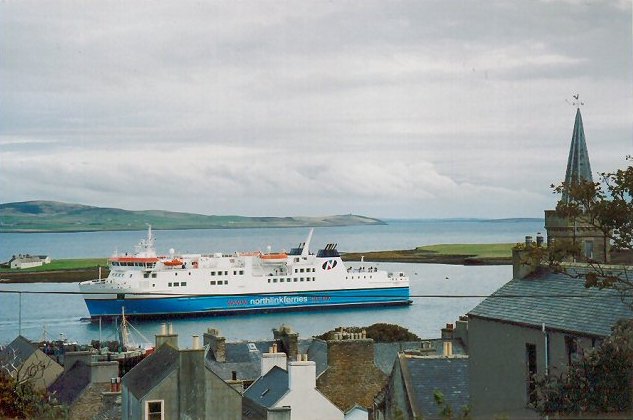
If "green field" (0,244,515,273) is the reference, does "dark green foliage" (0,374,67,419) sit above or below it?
below

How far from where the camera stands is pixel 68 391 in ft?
55.4

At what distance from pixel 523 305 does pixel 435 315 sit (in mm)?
54445

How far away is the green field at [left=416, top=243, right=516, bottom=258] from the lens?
423 feet

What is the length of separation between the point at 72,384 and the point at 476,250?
124303mm

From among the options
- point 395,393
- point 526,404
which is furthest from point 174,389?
point 526,404

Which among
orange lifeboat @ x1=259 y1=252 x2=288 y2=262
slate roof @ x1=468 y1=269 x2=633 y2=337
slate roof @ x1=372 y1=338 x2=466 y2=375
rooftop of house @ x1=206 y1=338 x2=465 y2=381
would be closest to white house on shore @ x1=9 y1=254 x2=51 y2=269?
orange lifeboat @ x1=259 y1=252 x2=288 y2=262

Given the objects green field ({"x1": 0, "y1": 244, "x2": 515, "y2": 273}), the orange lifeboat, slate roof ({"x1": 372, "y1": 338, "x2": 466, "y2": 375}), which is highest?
green field ({"x1": 0, "y1": 244, "x2": 515, "y2": 273})

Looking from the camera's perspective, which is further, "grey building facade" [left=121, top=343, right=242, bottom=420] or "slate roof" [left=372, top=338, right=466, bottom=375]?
"slate roof" [left=372, top=338, right=466, bottom=375]

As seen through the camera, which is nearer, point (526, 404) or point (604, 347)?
point (604, 347)

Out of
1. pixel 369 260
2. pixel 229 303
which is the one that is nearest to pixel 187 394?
pixel 229 303

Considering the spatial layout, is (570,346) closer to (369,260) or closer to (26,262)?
(26,262)

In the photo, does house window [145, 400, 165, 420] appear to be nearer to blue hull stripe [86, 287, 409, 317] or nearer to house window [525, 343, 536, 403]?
house window [525, 343, 536, 403]

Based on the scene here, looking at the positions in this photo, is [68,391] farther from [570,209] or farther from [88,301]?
[88,301]

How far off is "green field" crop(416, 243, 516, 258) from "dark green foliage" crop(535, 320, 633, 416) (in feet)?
377
